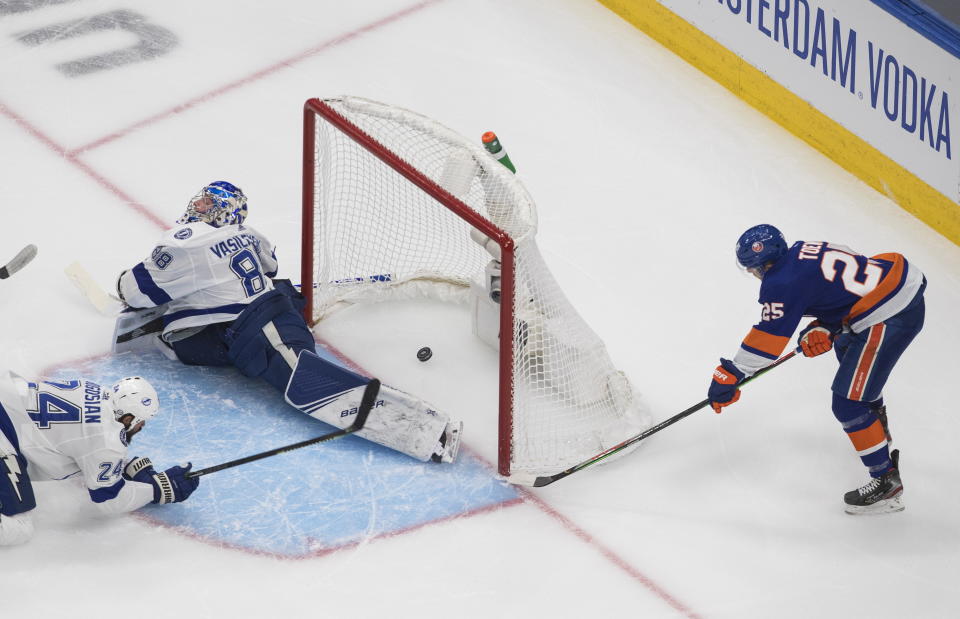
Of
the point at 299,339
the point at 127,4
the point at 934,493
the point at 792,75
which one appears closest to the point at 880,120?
the point at 792,75

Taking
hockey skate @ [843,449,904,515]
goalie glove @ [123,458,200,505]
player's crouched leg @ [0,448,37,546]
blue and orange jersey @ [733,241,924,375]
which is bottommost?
player's crouched leg @ [0,448,37,546]

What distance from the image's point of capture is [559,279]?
588 centimetres

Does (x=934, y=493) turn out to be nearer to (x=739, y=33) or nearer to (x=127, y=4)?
(x=739, y=33)

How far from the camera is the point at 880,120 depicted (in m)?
6.16

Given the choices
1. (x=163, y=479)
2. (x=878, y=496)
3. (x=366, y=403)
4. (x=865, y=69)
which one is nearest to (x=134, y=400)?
(x=163, y=479)

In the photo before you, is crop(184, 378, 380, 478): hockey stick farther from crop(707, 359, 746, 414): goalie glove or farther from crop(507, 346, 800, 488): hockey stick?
crop(707, 359, 746, 414): goalie glove

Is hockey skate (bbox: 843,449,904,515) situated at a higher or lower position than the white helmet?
higher

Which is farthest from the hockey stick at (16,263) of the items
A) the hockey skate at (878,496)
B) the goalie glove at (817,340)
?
the hockey skate at (878,496)

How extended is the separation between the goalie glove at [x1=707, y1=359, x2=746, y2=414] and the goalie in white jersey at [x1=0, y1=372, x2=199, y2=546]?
1.62 meters

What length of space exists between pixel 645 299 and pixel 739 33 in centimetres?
149

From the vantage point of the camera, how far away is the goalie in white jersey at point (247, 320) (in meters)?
4.94

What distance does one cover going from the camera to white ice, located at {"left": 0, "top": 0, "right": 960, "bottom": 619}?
4625mm

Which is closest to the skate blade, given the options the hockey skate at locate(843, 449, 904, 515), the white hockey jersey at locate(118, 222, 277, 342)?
the hockey skate at locate(843, 449, 904, 515)

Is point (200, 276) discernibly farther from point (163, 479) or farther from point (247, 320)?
point (163, 479)
